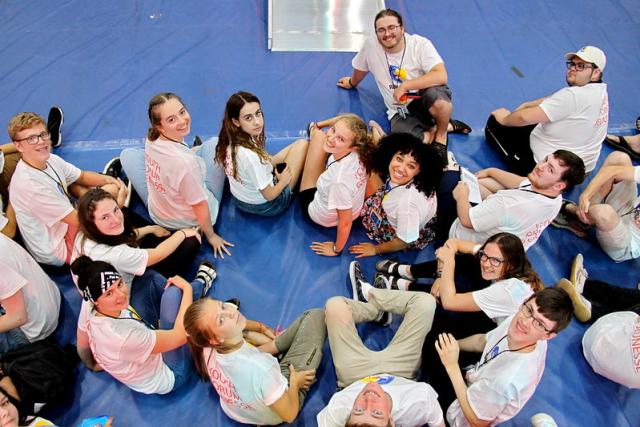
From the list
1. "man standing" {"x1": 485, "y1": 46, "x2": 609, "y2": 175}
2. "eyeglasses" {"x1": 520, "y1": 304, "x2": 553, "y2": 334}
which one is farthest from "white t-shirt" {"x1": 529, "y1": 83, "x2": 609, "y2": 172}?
"eyeglasses" {"x1": 520, "y1": 304, "x2": 553, "y2": 334}

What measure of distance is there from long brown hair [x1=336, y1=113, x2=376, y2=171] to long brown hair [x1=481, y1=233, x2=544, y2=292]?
32.2 inches

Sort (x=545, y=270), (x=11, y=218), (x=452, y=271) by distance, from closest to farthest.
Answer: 1. (x=452, y=271)
2. (x=11, y=218)
3. (x=545, y=270)

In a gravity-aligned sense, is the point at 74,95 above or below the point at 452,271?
above

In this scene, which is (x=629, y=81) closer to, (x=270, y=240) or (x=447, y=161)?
(x=447, y=161)

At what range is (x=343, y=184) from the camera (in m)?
2.82

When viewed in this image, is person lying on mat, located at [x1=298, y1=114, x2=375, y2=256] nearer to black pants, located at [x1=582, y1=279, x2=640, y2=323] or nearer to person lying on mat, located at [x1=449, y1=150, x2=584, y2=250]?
person lying on mat, located at [x1=449, y1=150, x2=584, y2=250]

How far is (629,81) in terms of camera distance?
427 centimetres

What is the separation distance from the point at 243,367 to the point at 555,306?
4.44 ft

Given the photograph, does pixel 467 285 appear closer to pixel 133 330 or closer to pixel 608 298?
pixel 608 298

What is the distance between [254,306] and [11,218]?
4.92 ft

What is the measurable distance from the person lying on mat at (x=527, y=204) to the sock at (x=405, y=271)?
370 millimetres

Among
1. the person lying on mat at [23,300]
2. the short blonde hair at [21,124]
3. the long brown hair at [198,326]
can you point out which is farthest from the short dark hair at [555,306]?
the short blonde hair at [21,124]

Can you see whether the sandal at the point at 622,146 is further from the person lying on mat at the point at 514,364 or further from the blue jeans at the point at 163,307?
the blue jeans at the point at 163,307

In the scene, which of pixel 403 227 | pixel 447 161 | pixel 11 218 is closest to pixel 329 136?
pixel 403 227
